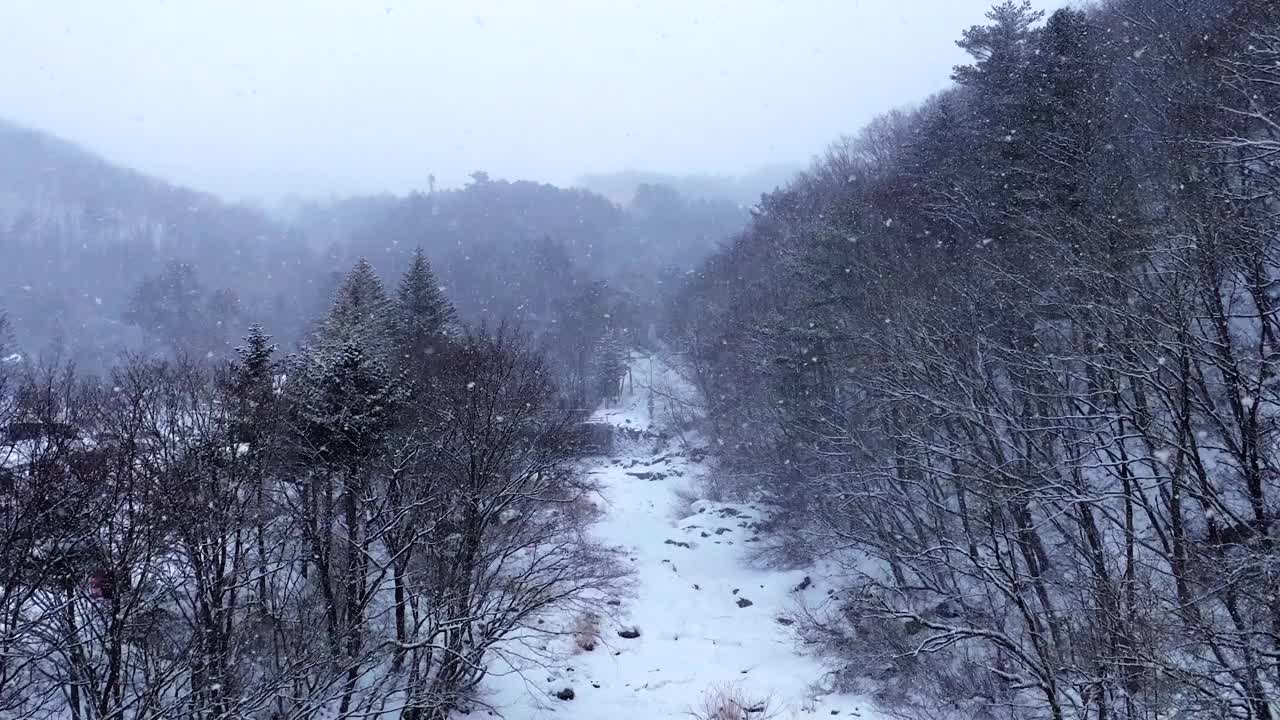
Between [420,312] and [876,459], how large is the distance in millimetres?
18746

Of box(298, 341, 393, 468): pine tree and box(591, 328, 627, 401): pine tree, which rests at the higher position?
box(298, 341, 393, 468): pine tree

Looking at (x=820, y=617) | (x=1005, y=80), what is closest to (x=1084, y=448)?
(x=820, y=617)

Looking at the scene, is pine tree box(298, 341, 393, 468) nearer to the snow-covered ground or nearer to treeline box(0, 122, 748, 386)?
the snow-covered ground

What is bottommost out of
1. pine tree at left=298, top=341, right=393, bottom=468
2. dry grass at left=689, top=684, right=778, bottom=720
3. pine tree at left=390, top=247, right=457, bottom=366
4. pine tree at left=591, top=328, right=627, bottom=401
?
dry grass at left=689, top=684, right=778, bottom=720

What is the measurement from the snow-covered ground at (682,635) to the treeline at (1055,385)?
5.11 feet

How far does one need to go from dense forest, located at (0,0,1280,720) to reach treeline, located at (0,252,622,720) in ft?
Answer: 0.41

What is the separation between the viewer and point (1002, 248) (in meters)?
15.9

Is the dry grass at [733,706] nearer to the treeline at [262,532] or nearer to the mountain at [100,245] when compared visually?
the treeline at [262,532]

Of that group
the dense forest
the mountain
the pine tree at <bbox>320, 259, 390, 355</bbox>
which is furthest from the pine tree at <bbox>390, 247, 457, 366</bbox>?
the mountain

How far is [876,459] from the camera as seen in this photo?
14.4 metres

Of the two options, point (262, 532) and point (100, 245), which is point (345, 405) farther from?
point (100, 245)

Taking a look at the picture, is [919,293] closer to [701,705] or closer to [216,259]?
[701,705]

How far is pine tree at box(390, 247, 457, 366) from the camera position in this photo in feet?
78.5

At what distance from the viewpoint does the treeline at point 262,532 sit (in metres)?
8.45
